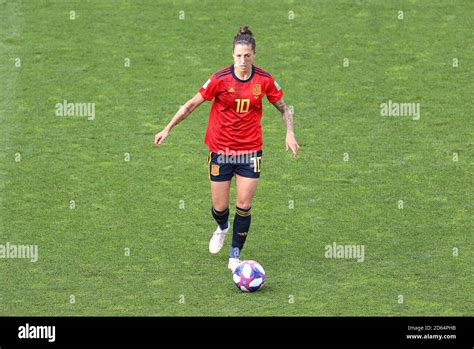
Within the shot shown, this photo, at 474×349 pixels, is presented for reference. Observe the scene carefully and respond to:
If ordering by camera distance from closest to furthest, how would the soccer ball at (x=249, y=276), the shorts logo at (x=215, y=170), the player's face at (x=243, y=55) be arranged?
the player's face at (x=243, y=55) → the soccer ball at (x=249, y=276) → the shorts logo at (x=215, y=170)

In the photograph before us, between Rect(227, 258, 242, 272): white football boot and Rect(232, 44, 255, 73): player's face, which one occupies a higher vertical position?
Rect(232, 44, 255, 73): player's face

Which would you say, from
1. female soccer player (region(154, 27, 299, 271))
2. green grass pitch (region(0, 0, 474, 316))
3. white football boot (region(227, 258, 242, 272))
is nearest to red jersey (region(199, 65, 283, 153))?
female soccer player (region(154, 27, 299, 271))

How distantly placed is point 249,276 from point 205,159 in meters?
4.91

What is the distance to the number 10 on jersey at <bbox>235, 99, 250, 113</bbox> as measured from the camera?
15891 mm

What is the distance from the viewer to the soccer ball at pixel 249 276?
51.6 ft

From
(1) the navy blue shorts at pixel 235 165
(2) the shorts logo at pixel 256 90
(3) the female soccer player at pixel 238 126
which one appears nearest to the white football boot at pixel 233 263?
(3) the female soccer player at pixel 238 126

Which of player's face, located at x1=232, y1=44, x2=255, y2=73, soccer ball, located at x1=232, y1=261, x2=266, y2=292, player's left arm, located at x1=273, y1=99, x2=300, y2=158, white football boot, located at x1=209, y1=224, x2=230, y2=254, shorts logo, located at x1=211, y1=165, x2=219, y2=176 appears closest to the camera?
player's face, located at x1=232, y1=44, x2=255, y2=73

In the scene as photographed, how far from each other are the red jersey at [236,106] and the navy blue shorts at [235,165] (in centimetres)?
8

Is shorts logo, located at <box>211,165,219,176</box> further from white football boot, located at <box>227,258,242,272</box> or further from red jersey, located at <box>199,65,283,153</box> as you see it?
white football boot, located at <box>227,258,242,272</box>

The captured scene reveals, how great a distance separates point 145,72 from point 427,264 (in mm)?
8445

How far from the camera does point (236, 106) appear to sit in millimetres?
15945

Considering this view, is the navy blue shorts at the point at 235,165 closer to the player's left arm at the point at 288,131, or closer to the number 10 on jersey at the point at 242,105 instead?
the player's left arm at the point at 288,131

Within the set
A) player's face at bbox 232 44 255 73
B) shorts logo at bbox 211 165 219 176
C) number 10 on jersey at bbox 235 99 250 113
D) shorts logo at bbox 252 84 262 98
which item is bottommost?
shorts logo at bbox 211 165 219 176

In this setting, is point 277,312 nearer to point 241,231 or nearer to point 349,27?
point 241,231
